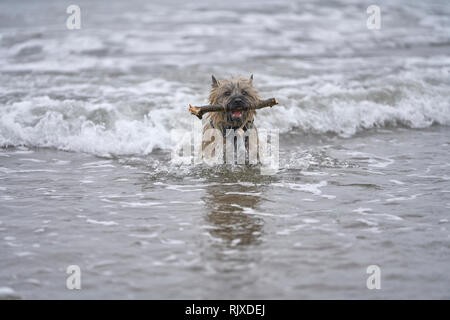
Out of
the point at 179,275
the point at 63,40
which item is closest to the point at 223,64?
the point at 63,40

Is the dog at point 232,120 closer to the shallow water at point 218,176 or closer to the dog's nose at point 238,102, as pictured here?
the dog's nose at point 238,102

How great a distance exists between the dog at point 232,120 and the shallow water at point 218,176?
286 millimetres

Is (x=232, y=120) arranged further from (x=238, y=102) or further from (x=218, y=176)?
(x=218, y=176)

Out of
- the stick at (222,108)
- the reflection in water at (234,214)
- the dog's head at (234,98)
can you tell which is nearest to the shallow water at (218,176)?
the reflection in water at (234,214)

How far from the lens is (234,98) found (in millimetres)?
6840

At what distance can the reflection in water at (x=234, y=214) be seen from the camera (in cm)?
498

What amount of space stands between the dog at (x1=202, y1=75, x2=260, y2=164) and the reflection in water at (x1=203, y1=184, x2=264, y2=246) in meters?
0.84

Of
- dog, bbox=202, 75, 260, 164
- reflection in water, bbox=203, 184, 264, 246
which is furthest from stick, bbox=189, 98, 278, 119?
reflection in water, bbox=203, 184, 264, 246

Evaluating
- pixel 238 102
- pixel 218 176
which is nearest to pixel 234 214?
pixel 218 176

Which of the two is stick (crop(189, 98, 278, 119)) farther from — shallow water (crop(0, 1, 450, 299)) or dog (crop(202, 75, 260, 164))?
shallow water (crop(0, 1, 450, 299))

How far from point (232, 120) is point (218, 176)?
734 mm

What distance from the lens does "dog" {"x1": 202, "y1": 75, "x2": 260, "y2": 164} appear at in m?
6.94

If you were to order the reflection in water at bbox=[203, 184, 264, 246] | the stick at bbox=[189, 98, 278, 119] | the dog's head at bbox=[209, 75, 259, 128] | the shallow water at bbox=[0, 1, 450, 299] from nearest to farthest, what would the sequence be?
the shallow water at bbox=[0, 1, 450, 299] < the reflection in water at bbox=[203, 184, 264, 246] < the stick at bbox=[189, 98, 278, 119] < the dog's head at bbox=[209, 75, 259, 128]

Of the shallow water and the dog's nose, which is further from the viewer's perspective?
the dog's nose
